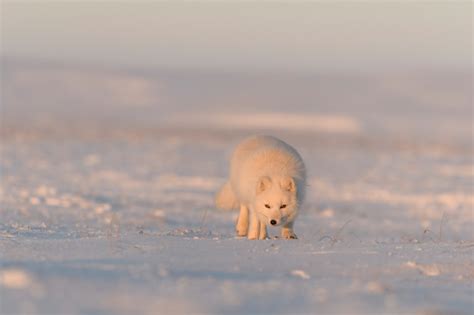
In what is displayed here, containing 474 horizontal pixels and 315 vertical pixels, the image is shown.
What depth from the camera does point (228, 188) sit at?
8.46 meters

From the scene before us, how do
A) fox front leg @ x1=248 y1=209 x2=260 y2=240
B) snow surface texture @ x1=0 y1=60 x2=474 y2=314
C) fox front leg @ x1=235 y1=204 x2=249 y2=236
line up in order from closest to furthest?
1. snow surface texture @ x1=0 y1=60 x2=474 y2=314
2. fox front leg @ x1=248 y1=209 x2=260 y2=240
3. fox front leg @ x1=235 y1=204 x2=249 y2=236

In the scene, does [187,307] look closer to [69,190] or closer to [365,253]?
[365,253]

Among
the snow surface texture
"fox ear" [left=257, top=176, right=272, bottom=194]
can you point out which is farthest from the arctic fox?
the snow surface texture

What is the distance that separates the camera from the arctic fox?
7.18m

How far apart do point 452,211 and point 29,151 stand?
9892 mm

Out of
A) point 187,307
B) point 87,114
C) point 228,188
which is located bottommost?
point 187,307

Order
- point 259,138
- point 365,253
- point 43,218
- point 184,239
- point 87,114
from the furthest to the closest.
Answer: point 87,114 < point 43,218 < point 259,138 < point 184,239 < point 365,253


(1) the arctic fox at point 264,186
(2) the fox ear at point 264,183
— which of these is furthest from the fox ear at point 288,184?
(2) the fox ear at point 264,183

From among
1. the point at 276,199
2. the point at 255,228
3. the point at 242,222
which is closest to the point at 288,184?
the point at 276,199

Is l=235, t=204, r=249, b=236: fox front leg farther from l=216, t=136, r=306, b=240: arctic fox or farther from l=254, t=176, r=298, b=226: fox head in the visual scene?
l=254, t=176, r=298, b=226: fox head

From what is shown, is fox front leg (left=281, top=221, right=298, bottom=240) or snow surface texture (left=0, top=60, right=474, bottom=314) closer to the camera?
snow surface texture (left=0, top=60, right=474, bottom=314)

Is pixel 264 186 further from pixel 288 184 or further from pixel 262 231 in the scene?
pixel 262 231

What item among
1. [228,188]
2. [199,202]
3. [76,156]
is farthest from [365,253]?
[76,156]

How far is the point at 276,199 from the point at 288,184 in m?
0.16
